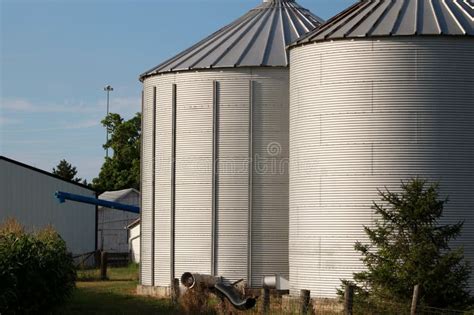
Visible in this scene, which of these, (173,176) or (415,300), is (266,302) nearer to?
(415,300)

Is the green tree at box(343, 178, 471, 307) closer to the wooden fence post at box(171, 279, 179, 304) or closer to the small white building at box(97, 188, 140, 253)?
the wooden fence post at box(171, 279, 179, 304)

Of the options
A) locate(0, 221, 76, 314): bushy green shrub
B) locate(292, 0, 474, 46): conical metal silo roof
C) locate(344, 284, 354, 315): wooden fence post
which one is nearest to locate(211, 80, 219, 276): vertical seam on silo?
locate(292, 0, 474, 46): conical metal silo roof

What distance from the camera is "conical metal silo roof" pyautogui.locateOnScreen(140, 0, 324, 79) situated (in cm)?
3856

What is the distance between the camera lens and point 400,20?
3291 centimetres

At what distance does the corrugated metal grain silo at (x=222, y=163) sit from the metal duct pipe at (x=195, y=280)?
1.68 metres

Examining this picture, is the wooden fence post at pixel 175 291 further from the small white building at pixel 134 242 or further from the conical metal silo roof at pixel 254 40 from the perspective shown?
the small white building at pixel 134 242

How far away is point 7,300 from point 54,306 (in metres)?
2.97

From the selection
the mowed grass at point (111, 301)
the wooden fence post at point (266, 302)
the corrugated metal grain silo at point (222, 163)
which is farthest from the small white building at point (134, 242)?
the wooden fence post at point (266, 302)

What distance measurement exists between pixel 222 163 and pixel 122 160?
238 ft

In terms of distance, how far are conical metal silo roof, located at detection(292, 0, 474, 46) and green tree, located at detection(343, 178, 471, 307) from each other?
4.95m

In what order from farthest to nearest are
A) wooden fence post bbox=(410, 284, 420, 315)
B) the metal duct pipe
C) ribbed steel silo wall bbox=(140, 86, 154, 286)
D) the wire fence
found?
ribbed steel silo wall bbox=(140, 86, 154, 286) < the metal duct pipe < the wire fence < wooden fence post bbox=(410, 284, 420, 315)

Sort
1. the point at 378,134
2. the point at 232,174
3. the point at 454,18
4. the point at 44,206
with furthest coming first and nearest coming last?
1. the point at 44,206
2. the point at 232,174
3. the point at 454,18
4. the point at 378,134

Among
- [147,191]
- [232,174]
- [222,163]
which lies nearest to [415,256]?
[232,174]

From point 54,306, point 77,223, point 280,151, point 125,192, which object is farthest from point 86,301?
point 125,192
